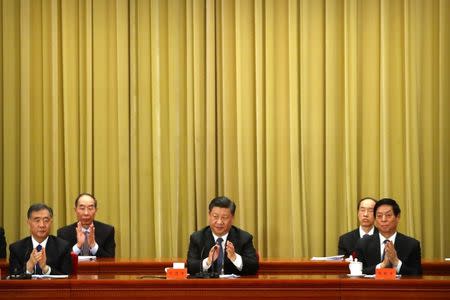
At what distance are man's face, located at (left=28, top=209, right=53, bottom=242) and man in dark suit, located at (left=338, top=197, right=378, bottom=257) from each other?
8.58 feet

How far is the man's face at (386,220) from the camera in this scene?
6.25 metres

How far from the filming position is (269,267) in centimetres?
671

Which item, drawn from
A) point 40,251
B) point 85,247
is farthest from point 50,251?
point 85,247

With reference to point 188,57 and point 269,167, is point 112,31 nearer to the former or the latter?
point 188,57

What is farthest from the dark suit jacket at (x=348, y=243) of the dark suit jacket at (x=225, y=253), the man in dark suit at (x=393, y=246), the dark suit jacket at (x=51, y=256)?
the dark suit jacket at (x=51, y=256)

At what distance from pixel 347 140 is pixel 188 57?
171 centimetres

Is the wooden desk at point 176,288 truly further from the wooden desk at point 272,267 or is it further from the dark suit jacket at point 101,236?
the dark suit jacket at point 101,236

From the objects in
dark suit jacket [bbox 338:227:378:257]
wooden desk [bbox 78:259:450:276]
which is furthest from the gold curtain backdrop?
wooden desk [bbox 78:259:450:276]

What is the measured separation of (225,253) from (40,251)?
123 cm

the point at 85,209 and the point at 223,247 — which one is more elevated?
the point at 85,209

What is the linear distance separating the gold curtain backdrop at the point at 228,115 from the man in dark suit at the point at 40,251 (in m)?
2.46

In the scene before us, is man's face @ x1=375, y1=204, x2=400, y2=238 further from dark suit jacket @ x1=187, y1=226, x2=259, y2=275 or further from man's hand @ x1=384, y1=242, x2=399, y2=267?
dark suit jacket @ x1=187, y1=226, x2=259, y2=275

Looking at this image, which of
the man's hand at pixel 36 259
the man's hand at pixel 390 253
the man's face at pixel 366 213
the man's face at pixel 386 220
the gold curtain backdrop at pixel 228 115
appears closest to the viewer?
the man's hand at pixel 36 259

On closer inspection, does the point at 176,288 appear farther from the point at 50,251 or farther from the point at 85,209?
the point at 85,209
